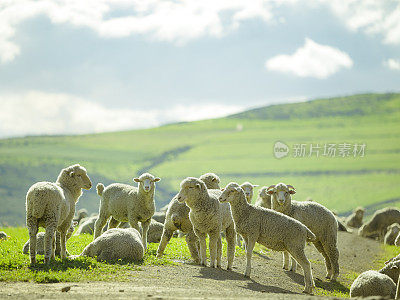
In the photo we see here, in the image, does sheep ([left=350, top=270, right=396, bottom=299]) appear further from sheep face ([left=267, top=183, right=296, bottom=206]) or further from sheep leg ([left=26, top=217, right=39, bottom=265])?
sheep leg ([left=26, top=217, right=39, bottom=265])

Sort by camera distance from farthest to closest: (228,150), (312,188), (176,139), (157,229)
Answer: (176,139) < (228,150) < (312,188) < (157,229)

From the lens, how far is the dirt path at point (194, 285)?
→ 9.50m

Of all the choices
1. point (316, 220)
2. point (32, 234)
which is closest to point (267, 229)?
point (316, 220)

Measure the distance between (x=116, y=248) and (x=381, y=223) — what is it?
23.6 m

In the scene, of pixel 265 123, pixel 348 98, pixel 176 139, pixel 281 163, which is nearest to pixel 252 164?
pixel 281 163

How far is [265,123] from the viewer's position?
422ft

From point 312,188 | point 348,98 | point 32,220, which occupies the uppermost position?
point 348,98

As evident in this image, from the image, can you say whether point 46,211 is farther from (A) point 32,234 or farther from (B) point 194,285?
(B) point 194,285

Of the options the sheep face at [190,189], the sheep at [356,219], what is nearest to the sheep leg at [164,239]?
the sheep face at [190,189]

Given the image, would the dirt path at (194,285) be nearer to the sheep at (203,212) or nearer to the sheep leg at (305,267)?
the sheep leg at (305,267)

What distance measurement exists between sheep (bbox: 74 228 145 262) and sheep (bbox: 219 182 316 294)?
2.65m

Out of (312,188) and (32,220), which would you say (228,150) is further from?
(32,220)

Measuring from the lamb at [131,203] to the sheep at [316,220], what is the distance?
3.55m

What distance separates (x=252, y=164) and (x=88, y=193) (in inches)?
1388
